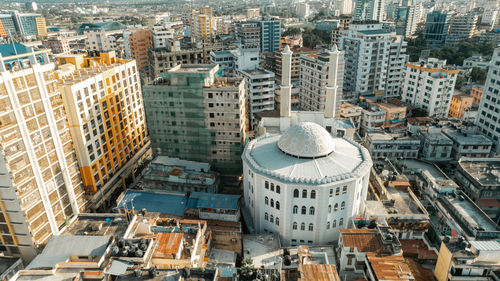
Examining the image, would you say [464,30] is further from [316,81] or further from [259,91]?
[259,91]

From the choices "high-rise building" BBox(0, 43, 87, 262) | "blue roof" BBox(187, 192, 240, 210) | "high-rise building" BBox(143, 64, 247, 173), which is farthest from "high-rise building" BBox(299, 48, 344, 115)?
"high-rise building" BBox(0, 43, 87, 262)

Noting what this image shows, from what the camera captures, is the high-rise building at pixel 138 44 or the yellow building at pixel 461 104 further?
the high-rise building at pixel 138 44

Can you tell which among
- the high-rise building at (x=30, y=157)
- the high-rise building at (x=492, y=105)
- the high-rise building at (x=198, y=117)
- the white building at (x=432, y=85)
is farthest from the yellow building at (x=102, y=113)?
the high-rise building at (x=492, y=105)

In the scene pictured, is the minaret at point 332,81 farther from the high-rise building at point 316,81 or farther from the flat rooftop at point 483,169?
the flat rooftop at point 483,169

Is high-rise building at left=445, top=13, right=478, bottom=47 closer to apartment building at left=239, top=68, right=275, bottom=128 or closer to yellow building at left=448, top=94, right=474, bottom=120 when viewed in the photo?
Answer: yellow building at left=448, top=94, right=474, bottom=120

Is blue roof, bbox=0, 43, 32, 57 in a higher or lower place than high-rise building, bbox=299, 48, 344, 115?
higher

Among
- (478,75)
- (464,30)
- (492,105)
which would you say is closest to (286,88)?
(492,105)
